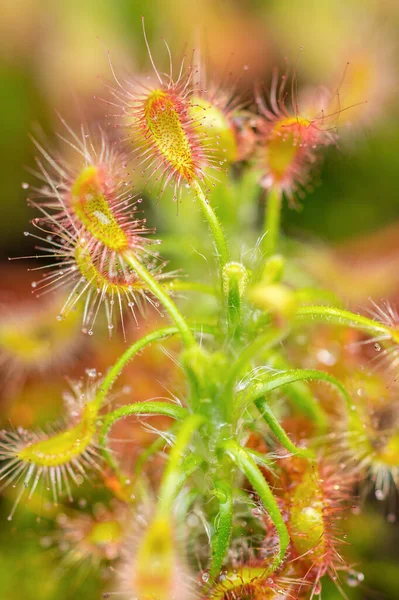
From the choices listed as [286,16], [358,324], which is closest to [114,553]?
[358,324]

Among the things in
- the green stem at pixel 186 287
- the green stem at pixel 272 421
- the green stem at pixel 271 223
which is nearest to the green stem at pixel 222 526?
the green stem at pixel 272 421

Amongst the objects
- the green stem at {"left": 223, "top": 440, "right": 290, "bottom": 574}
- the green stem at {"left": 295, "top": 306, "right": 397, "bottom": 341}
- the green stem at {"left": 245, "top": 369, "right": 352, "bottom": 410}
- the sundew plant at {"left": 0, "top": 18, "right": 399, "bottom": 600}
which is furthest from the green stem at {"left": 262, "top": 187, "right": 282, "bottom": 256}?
the green stem at {"left": 223, "top": 440, "right": 290, "bottom": 574}

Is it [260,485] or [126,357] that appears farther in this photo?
[126,357]

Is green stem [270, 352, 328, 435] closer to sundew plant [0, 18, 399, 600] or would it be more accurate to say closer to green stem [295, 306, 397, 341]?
sundew plant [0, 18, 399, 600]

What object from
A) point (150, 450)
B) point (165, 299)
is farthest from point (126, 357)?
point (150, 450)

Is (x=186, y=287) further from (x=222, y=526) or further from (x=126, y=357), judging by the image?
(x=222, y=526)

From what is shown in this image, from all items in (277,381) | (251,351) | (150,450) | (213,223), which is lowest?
(150,450)

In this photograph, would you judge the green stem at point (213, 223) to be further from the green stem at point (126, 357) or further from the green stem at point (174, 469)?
the green stem at point (174, 469)
